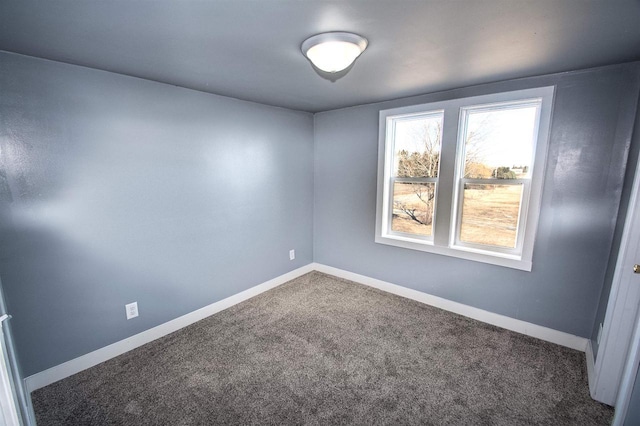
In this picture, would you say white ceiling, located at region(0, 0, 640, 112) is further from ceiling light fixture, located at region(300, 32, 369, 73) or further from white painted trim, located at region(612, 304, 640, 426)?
white painted trim, located at region(612, 304, 640, 426)

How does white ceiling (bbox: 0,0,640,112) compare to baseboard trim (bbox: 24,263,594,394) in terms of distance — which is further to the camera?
baseboard trim (bbox: 24,263,594,394)

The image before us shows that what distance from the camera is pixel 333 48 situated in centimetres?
155

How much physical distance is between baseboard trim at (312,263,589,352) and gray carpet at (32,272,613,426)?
0.30 ft

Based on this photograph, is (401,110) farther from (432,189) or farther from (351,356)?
(351,356)

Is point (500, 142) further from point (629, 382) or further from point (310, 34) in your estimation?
point (310, 34)

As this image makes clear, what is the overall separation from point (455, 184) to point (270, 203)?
202 centimetres

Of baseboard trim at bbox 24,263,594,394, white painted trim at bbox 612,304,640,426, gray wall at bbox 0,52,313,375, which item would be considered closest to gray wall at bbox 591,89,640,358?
baseboard trim at bbox 24,263,594,394

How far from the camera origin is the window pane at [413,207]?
10.1 ft

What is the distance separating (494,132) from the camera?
260cm

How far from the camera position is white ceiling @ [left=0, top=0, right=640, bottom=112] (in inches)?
48.7

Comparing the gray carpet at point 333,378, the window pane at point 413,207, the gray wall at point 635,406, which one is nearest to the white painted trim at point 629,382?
the gray wall at point 635,406

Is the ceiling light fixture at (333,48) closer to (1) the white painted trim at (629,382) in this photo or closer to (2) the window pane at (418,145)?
(2) the window pane at (418,145)

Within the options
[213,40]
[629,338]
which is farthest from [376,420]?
[213,40]

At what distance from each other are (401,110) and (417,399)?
259 centimetres
